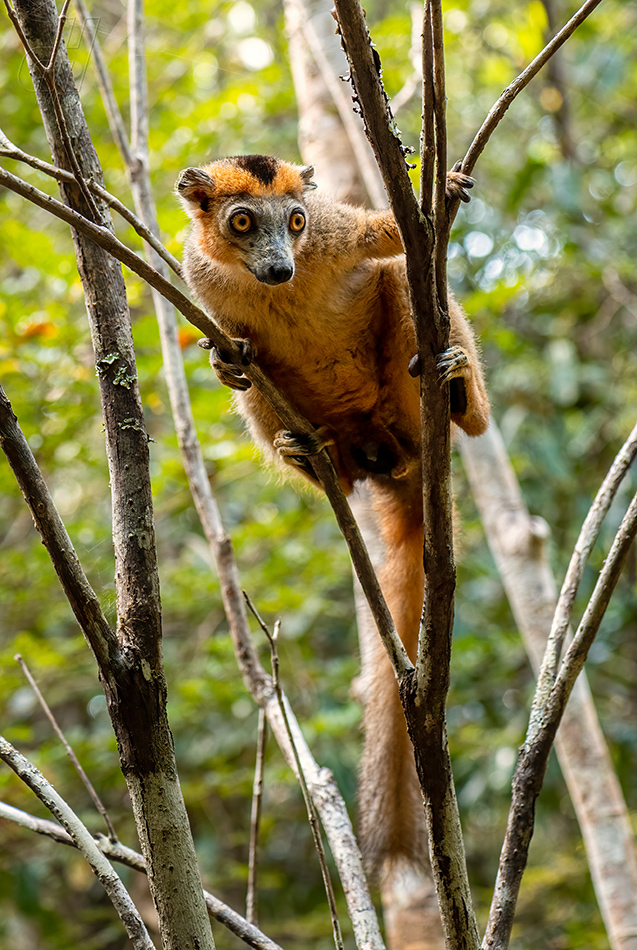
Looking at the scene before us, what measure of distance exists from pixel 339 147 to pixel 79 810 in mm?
5155

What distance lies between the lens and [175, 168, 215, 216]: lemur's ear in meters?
3.54

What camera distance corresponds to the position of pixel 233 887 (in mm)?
7676

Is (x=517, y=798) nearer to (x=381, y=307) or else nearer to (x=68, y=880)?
(x=381, y=307)

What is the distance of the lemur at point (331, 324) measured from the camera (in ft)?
10.7

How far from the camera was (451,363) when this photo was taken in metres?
2.31

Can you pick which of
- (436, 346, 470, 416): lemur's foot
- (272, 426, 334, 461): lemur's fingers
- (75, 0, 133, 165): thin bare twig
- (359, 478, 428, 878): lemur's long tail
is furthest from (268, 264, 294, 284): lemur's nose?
(359, 478, 428, 878): lemur's long tail

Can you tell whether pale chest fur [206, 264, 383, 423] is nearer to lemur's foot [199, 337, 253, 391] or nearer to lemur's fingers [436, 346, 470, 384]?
lemur's foot [199, 337, 253, 391]

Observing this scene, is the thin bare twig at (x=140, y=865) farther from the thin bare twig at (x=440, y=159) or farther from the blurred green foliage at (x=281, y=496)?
→ the blurred green foliage at (x=281, y=496)

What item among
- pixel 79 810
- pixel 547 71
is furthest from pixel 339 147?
pixel 79 810

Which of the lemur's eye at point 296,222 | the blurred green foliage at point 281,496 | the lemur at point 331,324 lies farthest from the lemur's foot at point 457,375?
the blurred green foliage at point 281,496

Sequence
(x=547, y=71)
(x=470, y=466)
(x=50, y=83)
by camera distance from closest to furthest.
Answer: (x=50, y=83)
(x=470, y=466)
(x=547, y=71)

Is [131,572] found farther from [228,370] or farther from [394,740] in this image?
[394,740]

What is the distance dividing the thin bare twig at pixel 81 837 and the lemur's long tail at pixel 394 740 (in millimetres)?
1342

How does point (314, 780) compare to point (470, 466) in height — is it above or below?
below
